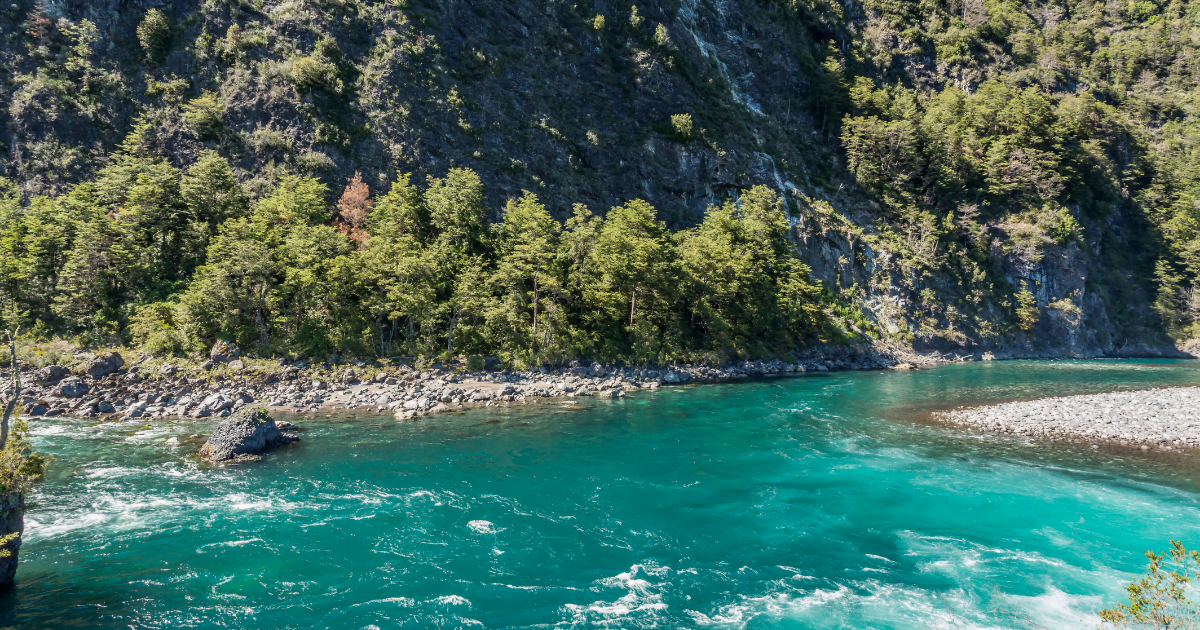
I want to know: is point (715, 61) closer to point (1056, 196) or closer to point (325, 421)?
point (1056, 196)

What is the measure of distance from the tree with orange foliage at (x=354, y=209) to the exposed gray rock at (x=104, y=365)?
16.9 m

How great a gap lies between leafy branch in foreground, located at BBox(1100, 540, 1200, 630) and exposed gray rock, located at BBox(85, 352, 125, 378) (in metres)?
41.2

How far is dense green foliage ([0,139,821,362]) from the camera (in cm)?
3419

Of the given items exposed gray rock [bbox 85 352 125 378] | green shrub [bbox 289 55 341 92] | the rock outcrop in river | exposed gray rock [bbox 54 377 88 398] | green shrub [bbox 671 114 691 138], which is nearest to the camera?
the rock outcrop in river

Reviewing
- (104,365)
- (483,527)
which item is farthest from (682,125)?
(483,527)

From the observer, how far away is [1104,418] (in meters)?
25.7

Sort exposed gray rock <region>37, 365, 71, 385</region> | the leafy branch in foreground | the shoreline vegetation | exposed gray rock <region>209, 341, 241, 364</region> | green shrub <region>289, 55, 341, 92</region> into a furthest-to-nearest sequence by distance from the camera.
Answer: green shrub <region>289, 55, 341, 92</region> < the shoreline vegetation < exposed gray rock <region>209, 341, 241, 364</region> < exposed gray rock <region>37, 365, 71, 385</region> < the leafy branch in foreground

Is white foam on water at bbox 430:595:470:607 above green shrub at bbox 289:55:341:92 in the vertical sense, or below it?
below

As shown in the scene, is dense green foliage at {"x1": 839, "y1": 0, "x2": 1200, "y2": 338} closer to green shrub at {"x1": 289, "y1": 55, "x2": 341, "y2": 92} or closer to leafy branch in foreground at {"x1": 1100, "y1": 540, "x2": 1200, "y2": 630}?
leafy branch in foreground at {"x1": 1100, "y1": 540, "x2": 1200, "y2": 630}

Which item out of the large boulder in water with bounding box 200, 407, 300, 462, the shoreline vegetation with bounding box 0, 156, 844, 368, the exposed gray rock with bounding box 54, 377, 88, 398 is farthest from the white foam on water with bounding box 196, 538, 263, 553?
the shoreline vegetation with bounding box 0, 156, 844, 368

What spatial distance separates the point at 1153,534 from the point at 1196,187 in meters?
94.6

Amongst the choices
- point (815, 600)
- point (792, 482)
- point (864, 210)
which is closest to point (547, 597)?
point (815, 600)

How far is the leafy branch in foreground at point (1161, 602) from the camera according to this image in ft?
20.5

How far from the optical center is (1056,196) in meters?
68.8
